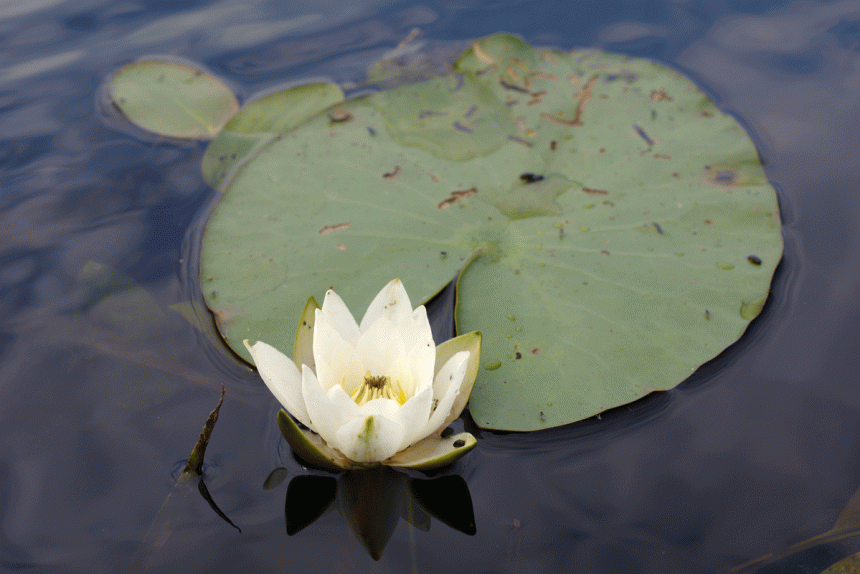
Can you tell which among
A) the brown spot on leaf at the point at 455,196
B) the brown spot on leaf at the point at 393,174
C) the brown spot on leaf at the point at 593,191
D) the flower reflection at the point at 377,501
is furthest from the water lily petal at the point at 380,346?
the brown spot on leaf at the point at 593,191

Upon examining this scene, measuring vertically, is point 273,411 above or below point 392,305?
below

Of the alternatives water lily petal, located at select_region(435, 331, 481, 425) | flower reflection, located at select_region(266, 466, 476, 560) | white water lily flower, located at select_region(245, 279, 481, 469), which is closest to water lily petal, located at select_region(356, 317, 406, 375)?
white water lily flower, located at select_region(245, 279, 481, 469)

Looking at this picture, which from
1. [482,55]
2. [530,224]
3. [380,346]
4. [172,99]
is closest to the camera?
[380,346]

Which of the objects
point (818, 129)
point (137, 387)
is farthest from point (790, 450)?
point (137, 387)

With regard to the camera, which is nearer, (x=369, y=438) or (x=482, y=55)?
(x=369, y=438)

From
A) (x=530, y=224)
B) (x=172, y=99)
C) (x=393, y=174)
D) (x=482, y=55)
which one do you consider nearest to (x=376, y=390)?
(x=530, y=224)

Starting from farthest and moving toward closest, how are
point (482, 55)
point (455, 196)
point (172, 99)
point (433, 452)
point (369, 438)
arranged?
point (172, 99) → point (482, 55) → point (455, 196) → point (433, 452) → point (369, 438)

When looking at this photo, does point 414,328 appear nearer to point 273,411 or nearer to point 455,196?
point 273,411
